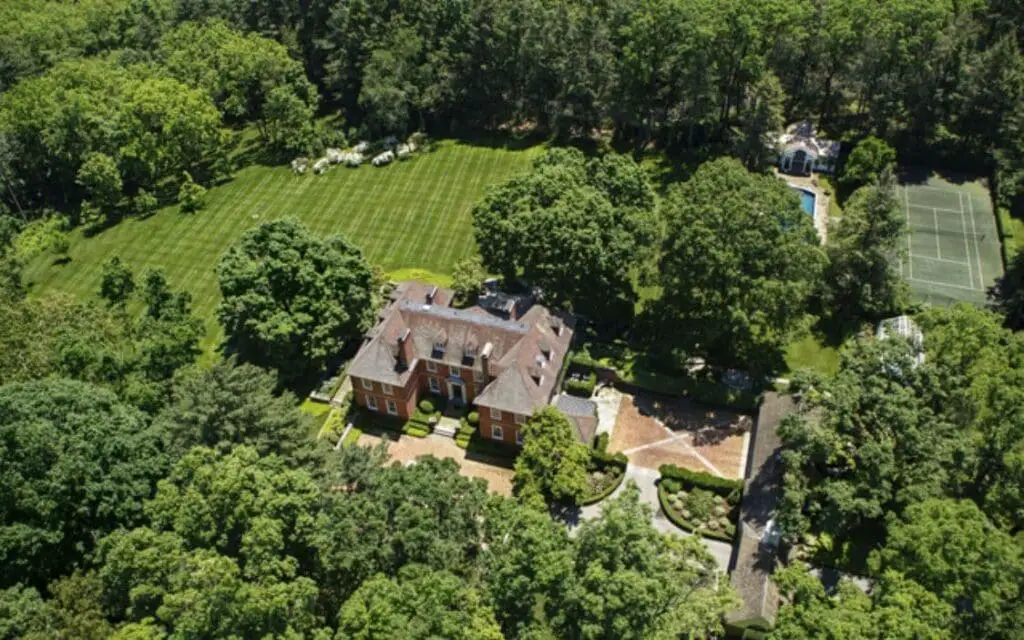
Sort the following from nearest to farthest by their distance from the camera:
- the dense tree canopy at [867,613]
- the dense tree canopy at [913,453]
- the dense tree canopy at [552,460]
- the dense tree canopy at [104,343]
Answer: the dense tree canopy at [867,613], the dense tree canopy at [913,453], the dense tree canopy at [552,460], the dense tree canopy at [104,343]

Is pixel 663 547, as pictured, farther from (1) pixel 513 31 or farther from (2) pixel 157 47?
(2) pixel 157 47

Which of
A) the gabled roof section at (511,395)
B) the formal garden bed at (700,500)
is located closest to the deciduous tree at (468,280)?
the gabled roof section at (511,395)

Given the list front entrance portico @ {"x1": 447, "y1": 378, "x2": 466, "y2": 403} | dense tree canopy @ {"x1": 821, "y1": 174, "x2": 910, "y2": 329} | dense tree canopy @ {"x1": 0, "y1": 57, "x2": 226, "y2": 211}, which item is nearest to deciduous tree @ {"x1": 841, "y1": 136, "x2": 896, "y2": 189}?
dense tree canopy @ {"x1": 821, "y1": 174, "x2": 910, "y2": 329}

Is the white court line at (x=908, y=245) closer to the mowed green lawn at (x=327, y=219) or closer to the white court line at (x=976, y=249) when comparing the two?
the white court line at (x=976, y=249)

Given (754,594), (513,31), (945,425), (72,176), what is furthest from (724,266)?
(72,176)

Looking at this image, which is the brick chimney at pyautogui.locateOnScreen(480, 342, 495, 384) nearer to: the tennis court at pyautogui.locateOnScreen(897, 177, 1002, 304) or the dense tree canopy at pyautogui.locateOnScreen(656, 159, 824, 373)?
the dense tree canopy at pyautogui.locateOnScreen(656, 159, 824, 373)

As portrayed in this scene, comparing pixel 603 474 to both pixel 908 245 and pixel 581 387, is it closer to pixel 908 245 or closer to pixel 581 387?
pixel 581 387
